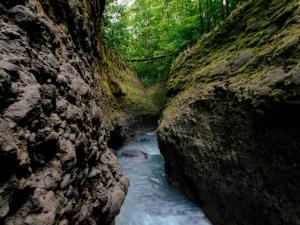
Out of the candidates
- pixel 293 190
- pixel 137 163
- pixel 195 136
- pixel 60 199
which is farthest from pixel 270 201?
pixel 137 163

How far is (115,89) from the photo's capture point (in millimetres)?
9102

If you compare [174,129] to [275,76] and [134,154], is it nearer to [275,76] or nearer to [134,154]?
[275,76]

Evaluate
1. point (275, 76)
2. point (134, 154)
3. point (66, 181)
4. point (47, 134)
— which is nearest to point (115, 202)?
point (66, 181)

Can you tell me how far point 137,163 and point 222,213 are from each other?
381 centimetres

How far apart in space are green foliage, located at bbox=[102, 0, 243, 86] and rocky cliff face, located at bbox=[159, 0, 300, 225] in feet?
18.6

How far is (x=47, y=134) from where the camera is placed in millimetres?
1950

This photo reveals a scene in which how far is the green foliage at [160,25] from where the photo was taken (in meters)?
11.1

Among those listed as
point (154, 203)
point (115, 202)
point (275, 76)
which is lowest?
point (154, 203)

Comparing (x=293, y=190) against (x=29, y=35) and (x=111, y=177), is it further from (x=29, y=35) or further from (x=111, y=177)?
(x=29, y=35)

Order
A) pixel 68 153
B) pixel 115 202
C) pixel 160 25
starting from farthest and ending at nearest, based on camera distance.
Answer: pixel 160 25
pixel 115 202
pixel 68 153

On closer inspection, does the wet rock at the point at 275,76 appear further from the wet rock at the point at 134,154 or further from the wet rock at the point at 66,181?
the wet rock at the point at 134,154

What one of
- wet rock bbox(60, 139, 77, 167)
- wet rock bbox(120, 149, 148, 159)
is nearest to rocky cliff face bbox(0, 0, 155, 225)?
wet rock bbox(60, 139, 77, 167)

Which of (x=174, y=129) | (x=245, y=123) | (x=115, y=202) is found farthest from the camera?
(x=174, y=129)

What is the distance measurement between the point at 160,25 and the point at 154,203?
1236 centimetres
